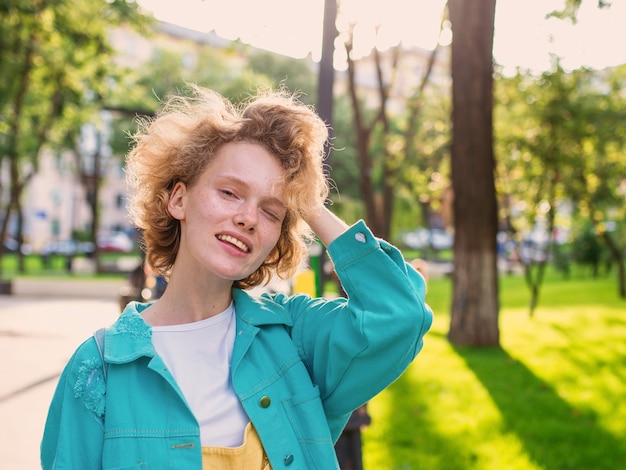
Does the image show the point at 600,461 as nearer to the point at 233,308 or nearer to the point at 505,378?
the point at 505,378

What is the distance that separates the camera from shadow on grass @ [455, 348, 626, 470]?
5.42 metres

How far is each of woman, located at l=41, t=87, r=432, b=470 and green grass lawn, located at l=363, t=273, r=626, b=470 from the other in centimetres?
366

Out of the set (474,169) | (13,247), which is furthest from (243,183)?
(13,247)

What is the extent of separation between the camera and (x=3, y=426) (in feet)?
21.6

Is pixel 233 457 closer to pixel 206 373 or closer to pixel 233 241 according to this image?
pixel 206 373

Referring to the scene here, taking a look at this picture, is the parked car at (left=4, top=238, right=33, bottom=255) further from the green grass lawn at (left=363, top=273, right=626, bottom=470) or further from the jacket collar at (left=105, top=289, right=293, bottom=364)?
the jacket collar at (left=105, top=289, right=293, bottom=364)

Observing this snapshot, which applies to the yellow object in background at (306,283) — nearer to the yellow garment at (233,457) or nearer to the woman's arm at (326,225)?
the woman's arm at (326,225)

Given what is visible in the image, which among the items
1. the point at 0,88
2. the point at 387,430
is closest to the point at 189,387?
the point at 387,430

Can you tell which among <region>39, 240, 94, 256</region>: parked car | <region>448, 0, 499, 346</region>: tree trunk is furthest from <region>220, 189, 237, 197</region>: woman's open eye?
<region>39, 240, 94, 256</region>: parked car

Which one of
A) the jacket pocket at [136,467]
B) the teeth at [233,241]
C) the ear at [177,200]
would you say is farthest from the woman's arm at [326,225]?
the jacket pocket at [136,467]

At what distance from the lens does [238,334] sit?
6.31 ft

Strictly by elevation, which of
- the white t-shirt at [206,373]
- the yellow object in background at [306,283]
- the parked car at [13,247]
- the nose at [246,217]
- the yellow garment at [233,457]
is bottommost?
the parked car at [13,247]

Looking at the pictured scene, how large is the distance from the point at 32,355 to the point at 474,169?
715 centimetres

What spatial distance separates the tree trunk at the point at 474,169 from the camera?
1038 centimetres
